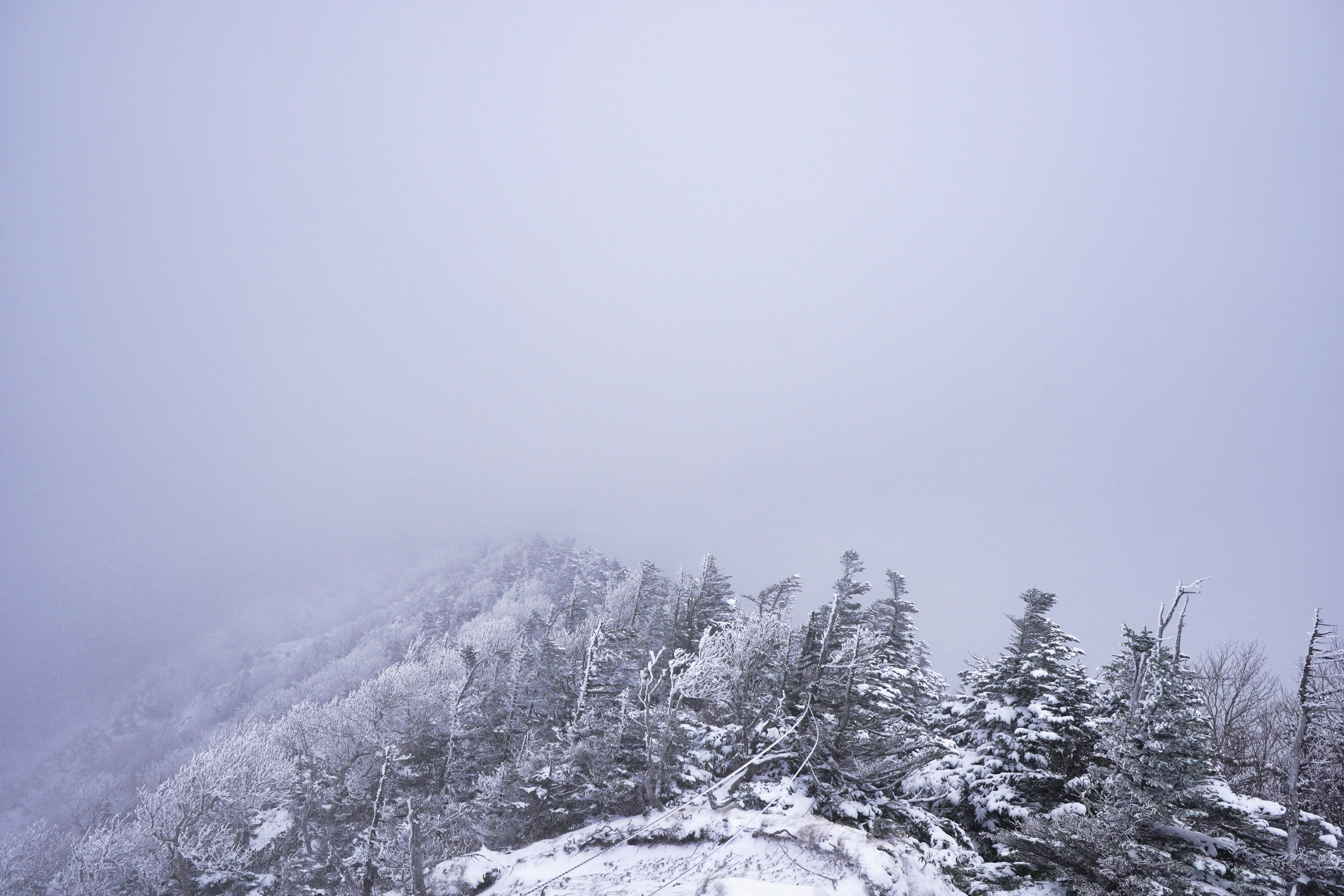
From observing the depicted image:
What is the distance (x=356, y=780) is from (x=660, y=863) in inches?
1266

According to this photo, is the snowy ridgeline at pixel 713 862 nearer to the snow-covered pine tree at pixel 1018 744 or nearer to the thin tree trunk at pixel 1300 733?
the snow-covered pine tree at pixel 1018 744

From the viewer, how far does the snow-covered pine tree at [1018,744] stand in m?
13.3

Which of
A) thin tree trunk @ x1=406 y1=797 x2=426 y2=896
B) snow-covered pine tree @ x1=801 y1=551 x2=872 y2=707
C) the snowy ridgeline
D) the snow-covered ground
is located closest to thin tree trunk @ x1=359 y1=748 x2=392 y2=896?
thin tree trunk @ x1=406 y1=797 x2=426 y2=896

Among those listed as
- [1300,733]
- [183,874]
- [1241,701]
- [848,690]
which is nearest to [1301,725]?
[1300,733]

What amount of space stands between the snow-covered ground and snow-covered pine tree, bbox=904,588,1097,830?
15.9ft

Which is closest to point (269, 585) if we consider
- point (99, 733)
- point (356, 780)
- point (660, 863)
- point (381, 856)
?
point (99, 733)

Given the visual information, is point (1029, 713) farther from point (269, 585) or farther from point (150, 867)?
point (269, 585)

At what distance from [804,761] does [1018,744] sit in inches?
227

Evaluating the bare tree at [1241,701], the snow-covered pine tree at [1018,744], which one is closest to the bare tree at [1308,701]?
the snow-covered pine tree at [1018,744]

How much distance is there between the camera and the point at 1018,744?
1375 cm

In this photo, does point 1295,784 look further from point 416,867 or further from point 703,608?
point 703,608

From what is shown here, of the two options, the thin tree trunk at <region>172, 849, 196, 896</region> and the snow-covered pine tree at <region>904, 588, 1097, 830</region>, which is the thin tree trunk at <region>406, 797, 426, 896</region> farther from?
the thin tree trunk at <region>172, 849, 196, 896</region>

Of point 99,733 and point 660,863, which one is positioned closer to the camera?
point 660,863

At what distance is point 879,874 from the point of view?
9266mm
